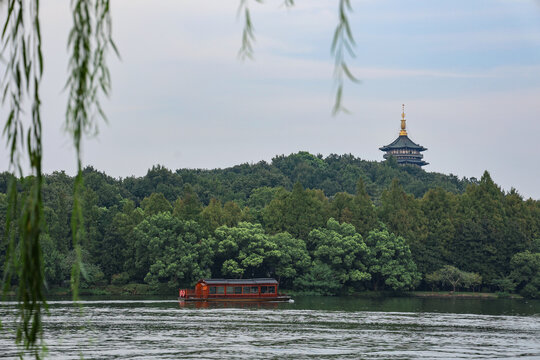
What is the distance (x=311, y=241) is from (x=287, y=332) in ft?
114

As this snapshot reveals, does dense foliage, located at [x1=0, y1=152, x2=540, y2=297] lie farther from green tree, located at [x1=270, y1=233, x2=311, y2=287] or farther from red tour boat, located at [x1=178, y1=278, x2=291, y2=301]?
red tour boat, located at [x1=178, y1=278, x2=291, y2=301]

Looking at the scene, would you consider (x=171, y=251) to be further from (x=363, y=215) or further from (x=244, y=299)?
(x=363, y=215)

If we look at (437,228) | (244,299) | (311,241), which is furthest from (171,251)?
(437,228)

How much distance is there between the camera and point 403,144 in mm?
141750

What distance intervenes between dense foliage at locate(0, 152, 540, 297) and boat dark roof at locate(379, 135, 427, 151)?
212 feet

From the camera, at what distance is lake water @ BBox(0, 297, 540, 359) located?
83.1 ft

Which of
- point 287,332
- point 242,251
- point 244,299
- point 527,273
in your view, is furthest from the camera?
point 527,273

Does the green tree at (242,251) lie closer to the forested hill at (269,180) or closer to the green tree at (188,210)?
the green tree at (188,210)

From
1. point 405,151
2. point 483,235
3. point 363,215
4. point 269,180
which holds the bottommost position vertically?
point 483,235

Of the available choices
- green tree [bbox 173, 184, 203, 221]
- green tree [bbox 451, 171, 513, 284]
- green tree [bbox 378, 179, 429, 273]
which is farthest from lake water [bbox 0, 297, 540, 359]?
green tree [bbox 378, 179, 429, 273]

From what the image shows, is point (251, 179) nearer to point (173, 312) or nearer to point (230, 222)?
point (230, 222)

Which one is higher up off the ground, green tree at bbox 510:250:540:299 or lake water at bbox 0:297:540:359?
green tree at bbox 510:250:540:299

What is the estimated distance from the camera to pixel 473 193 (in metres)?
72.4

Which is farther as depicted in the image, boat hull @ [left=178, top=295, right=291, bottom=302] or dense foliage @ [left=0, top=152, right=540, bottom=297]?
dense foliage @ [left=0, top=152, right=540, bottom=297]
